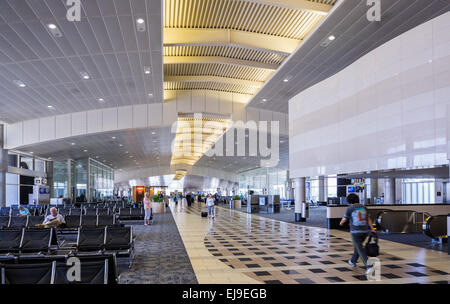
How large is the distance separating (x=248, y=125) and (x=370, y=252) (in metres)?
17.2

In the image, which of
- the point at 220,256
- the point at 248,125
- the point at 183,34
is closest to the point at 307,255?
the point at 220,256

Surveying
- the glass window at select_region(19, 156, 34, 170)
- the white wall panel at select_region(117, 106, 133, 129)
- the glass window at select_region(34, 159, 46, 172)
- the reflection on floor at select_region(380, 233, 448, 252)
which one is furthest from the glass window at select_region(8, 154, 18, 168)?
the reflection on floor at select_region(380, 233, 448, 252)

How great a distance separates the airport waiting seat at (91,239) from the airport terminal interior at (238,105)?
0.07 ft

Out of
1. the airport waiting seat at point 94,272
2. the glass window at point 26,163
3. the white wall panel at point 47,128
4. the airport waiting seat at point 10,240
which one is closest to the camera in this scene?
the airport waiting seat at point 94,272

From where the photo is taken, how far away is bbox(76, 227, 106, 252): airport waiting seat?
785 centimetres

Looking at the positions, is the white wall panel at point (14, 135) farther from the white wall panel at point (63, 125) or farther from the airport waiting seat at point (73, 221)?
the airport waiting seat at point (73, 221)

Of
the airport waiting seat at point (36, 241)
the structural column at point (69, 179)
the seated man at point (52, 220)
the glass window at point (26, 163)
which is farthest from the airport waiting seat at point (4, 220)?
the structural column at point (69, 179)

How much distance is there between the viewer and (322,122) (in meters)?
15.9

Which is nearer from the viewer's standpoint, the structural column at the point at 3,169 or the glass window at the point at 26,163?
the structural column at the point at 3,169

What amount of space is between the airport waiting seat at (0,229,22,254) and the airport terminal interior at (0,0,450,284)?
0.02 metres

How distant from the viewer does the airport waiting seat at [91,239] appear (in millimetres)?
7848

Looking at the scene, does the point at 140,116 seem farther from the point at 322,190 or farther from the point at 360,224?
the point at 322,190

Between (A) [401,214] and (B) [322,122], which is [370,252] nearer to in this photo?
(A) [401,214]

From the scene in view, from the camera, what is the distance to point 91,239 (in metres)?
7.97
